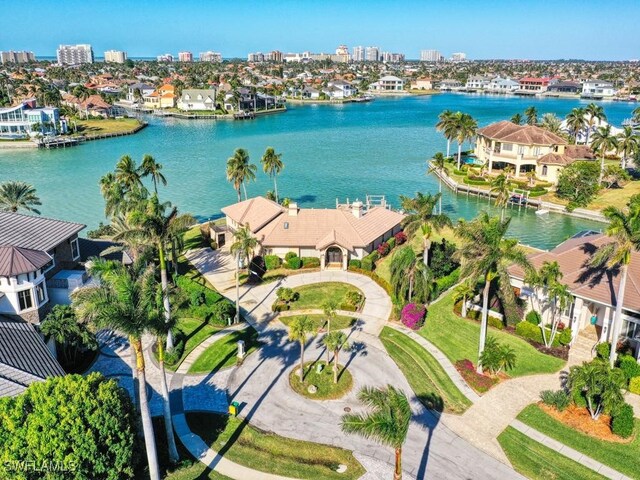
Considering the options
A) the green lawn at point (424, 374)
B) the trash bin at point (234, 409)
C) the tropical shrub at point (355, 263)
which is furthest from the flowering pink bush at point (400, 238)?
the trash bin at point (234, 409)

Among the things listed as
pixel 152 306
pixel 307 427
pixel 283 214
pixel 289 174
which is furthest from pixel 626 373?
pixel 289 174

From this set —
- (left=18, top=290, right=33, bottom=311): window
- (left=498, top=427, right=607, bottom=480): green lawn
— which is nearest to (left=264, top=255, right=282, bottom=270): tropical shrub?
(left=18, top=290, right=33, bottom=311): window

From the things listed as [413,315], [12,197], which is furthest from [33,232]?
[413,315]

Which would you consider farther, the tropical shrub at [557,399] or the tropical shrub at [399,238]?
the tropical shrub at [399,238]

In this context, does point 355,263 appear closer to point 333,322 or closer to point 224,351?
point 333,322

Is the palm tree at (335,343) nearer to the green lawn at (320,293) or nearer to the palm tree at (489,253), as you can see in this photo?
the palm tree at (489,253)
